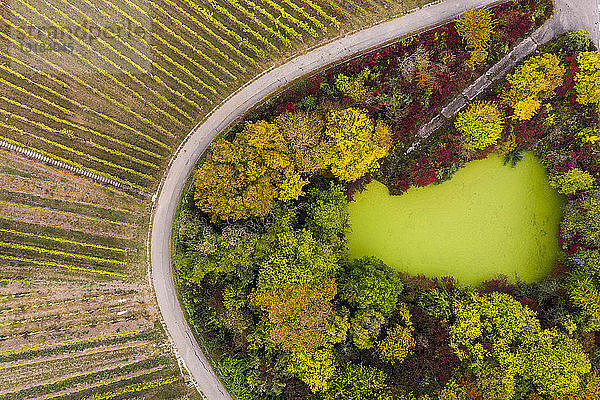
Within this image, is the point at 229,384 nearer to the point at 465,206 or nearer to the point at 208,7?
the point at 465,206

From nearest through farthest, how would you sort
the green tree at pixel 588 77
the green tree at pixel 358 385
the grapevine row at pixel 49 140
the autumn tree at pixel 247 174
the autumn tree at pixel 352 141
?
the autumn tree at pixel 247 174, the autumn tree at pixel 352 141, the green tree at pixel 358 385, the green tree at pixel 588 77, the grapevine row at pixel 49 140

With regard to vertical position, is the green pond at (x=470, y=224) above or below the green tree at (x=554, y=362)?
above

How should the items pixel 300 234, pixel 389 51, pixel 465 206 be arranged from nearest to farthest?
pixel 300 234
pixel 389 51
pixel 465 206

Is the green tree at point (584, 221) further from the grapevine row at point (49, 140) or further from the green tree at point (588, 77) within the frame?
the grapevine row at point (49, 140)

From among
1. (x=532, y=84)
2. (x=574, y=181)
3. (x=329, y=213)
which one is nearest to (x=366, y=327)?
(x=329, y=213)

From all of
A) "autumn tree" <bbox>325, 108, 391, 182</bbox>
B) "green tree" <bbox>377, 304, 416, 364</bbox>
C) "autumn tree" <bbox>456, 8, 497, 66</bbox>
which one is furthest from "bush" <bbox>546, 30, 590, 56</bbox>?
"green tree" <bbox>377, 304, 416, 364</bbox>

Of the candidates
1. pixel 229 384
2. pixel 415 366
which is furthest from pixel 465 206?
pixel 229 384

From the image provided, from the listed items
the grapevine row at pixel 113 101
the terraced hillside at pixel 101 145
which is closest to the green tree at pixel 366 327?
the terraced hillside at pixel 101 145
